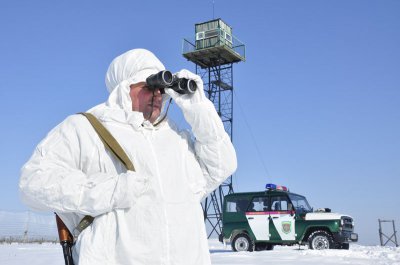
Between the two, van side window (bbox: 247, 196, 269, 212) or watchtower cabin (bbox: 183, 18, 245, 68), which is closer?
van side window (bbox: 247, 196, 269, 212)

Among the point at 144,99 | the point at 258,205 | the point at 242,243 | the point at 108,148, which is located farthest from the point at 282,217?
the point at 108,148

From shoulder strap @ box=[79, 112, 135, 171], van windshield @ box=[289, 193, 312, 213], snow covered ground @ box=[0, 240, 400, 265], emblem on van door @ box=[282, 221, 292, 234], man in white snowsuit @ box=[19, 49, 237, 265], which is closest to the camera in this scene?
man in white snowsuit @ box=[19, 49, 237, 265]

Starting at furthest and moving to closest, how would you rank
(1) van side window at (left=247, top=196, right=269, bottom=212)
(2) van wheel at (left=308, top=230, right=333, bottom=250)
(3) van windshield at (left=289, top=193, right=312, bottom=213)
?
1. (1) van side window at (left=247, top=196, right=269, bottom=212)
2. (3) van windshield at (left=289, top=193, right=312, bottom=213)
3. (2) van wheel at (left=308, top=230, right=333, bottom=250)

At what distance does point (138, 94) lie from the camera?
6.62ft

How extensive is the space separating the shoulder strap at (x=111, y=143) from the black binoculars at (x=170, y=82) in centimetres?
29

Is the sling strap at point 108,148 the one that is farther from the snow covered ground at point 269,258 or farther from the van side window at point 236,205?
the van side window at point 236,205

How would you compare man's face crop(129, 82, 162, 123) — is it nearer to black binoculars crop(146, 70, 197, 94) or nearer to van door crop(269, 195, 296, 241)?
black binoculars crop(146, 70, 197, 94)

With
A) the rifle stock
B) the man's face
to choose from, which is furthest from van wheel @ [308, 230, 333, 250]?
the rifle stock

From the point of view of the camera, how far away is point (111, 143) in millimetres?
1766

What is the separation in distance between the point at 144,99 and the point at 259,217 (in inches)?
421

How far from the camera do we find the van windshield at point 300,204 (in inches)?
473

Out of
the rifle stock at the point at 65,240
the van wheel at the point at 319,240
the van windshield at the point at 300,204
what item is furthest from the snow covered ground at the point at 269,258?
the rifle stock at the point at 65,240

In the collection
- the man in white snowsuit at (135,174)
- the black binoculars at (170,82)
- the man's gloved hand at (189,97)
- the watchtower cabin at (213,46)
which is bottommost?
the man in white snowsuit at (135,174)

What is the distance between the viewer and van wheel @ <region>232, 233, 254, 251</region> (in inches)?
485
